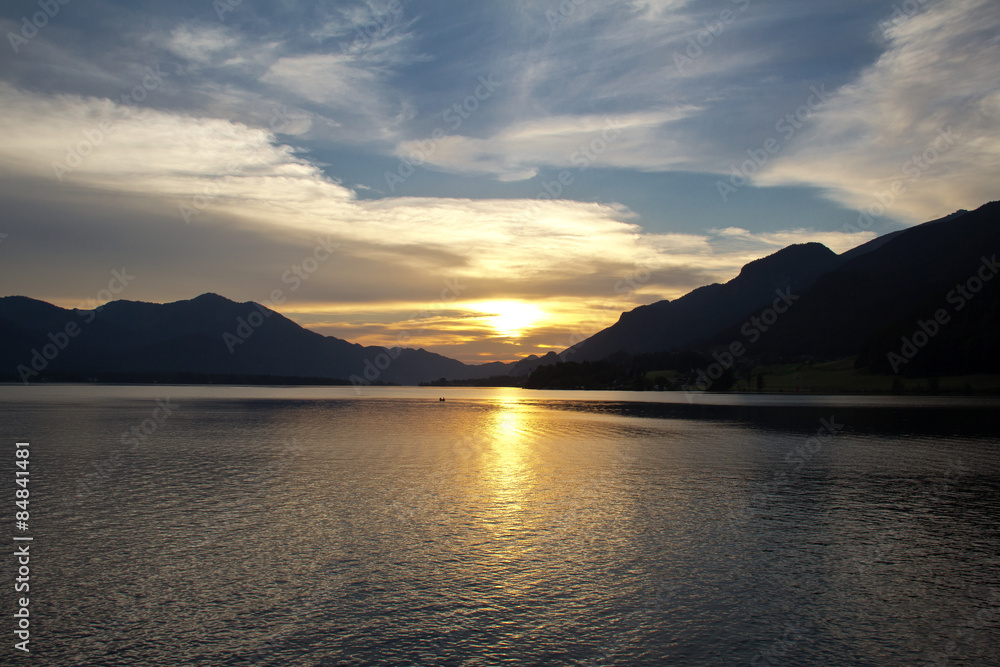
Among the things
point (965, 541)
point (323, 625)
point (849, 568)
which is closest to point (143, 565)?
point (323, 625)

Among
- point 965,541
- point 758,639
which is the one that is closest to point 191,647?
point 758,639

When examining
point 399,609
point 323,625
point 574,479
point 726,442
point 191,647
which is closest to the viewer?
point 191,647

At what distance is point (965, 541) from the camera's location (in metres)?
30.2

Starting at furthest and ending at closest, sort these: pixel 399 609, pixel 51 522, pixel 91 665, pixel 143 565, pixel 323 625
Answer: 1. pixel 51 522
2. pixel 143 565
3. pixel 399 609
4. pixel 323 625
5. pixel 91 665

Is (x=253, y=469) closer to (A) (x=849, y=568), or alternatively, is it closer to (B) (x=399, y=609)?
(B) (x=399, y=609)

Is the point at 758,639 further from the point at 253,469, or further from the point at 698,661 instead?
the point at 253,469

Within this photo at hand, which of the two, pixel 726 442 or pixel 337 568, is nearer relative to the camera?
pixel 337 568

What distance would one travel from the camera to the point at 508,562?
26.7 m

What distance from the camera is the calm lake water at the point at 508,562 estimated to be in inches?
738

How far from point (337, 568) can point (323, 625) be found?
19.4ft

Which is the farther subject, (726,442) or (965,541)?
(726,442)

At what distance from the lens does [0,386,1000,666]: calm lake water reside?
18.7 metres

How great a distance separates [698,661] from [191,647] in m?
15.3

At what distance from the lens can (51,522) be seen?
32500mm
